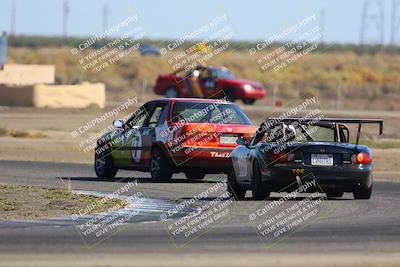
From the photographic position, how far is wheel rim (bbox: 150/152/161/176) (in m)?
23.7

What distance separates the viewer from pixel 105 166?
2523 centimetres

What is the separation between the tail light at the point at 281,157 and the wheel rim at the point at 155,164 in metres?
4.55

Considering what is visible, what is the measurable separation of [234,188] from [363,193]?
201 centimetres

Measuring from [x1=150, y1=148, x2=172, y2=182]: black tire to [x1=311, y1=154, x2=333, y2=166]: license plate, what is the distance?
459 centimetres

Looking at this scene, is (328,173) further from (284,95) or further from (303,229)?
(284,95)

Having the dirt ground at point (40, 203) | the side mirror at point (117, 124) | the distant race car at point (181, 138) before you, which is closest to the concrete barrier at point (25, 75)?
the distant race car at point (181, 138)

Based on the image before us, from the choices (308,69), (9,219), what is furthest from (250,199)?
(308,69)

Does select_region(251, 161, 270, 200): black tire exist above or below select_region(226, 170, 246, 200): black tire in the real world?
above

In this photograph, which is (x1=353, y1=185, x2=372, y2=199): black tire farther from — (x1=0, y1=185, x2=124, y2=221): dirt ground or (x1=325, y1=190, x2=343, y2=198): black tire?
(x1=0, y1=185, x2=124, y2=221): dirt ground

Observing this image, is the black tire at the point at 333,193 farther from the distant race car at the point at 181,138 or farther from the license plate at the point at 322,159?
the distant race car at the point at 181,138

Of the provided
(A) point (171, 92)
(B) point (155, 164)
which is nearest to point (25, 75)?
(A) point (171, 92)

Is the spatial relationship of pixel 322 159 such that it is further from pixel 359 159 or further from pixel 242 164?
pixel 242 164

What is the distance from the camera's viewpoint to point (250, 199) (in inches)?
794

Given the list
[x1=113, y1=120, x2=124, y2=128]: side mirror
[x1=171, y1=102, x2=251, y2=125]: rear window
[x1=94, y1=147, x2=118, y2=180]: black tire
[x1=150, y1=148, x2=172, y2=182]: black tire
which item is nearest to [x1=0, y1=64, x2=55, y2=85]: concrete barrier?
[x1=94, y1=147, x2=118, y2=180]: black tire
